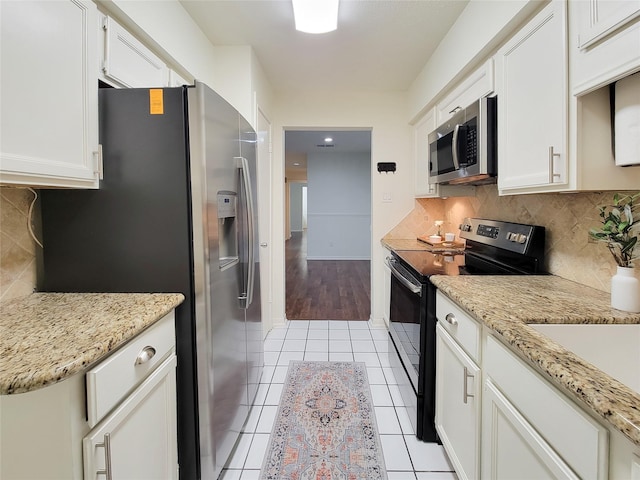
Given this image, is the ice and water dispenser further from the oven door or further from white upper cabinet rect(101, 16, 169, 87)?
the oven door

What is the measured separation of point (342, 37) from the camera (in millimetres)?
2244

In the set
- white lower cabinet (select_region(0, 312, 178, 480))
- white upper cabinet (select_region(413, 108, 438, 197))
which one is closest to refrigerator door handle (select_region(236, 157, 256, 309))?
white lower cabinet (select_region(0, 312, 178, 480))

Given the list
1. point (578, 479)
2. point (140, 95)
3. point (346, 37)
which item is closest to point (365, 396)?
point (578, 479)

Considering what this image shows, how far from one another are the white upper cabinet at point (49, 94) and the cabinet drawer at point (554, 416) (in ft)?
4.97

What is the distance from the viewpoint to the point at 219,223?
1.45 meters

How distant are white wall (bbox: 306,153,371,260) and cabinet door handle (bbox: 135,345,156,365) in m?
6.49

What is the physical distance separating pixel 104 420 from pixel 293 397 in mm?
1411

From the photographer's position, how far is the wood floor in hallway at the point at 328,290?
3.82m

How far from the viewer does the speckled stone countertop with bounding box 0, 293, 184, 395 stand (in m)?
0.70

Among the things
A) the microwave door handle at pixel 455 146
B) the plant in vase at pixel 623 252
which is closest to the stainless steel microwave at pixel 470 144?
the microwave door handle at pixel 455 146

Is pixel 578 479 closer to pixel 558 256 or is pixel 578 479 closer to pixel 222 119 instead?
pixel 558 256

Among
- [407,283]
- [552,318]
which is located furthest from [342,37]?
[552,318]

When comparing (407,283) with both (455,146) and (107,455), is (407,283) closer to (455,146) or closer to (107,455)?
(455,146)

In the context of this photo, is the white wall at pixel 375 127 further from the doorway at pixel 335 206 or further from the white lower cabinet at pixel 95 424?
the doorway at pixel 335 206
